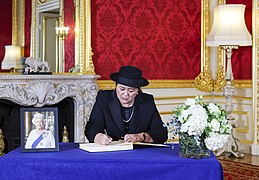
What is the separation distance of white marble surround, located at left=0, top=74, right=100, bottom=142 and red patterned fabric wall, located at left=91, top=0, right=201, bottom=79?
423 millimetres

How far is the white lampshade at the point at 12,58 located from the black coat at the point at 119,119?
2.23m

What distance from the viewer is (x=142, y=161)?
2.81m

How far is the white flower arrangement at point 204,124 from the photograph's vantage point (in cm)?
279

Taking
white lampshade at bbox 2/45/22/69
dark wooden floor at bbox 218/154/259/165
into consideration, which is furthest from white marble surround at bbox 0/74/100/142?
dark wooden floor at bbox 218/154/259/165

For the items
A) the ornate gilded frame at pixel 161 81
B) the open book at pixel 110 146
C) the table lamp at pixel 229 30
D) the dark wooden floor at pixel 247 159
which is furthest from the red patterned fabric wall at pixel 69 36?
the open book at pixel 110 146

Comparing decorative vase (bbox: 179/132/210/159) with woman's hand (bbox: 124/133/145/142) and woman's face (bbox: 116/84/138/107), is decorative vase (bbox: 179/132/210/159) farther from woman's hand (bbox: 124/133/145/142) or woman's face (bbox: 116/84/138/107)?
woman's face (bbox: 116/84/138/107)

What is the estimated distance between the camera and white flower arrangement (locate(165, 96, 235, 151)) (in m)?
2.79

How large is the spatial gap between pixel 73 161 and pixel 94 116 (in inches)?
37.0

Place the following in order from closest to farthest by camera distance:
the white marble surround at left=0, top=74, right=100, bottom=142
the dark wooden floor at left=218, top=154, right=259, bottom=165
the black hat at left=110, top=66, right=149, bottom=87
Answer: the black hat at left=110, top=66, right=149, bottom=87
the white marble surround at left=0, top=74, right=100, bottom=142
the dark wooden floor at left=218, top=154, right=259, bottom=165

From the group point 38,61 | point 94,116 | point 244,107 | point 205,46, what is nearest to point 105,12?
point 38,61

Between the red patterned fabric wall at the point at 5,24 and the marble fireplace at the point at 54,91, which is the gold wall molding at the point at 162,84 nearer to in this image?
the marble fireplace at the point at 54,91

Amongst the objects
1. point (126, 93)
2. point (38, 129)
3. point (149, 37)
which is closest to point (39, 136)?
point (38, 129)

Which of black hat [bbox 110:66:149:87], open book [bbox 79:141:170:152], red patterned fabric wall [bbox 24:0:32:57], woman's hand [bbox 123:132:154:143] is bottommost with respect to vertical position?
open book [bbox 79:141:170:152]

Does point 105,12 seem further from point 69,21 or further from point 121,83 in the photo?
point 121,83
